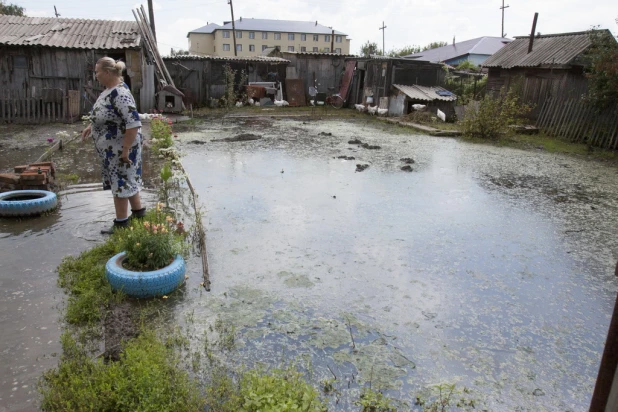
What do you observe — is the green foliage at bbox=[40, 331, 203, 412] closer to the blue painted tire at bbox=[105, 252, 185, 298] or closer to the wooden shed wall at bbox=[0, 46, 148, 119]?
the blue painted tire at bbox=[105, 252, 185, 298]

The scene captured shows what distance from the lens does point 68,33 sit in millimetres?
14742

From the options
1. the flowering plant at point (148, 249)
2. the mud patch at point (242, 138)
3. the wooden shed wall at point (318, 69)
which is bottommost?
the flowering plant at point (148, 249)

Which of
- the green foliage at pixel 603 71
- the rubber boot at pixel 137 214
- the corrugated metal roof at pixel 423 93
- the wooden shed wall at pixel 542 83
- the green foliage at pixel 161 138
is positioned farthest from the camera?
the corrugated metal roof at pixel 423 93

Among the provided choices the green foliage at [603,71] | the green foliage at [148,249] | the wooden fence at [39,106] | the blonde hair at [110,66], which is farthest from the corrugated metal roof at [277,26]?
the green foliage at [148,249]

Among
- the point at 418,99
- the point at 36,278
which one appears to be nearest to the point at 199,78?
the point at 418,99

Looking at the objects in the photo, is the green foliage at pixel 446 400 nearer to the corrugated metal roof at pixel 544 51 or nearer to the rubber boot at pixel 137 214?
the rubber boot at pixel 137 214

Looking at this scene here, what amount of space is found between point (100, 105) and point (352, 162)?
5.59m

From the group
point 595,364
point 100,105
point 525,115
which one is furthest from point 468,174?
point 525,115

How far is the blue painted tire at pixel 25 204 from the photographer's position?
191 inches

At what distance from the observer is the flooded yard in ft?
9.13

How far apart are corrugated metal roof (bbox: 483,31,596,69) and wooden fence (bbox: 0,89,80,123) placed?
1524cm

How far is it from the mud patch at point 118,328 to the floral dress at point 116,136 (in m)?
1.52

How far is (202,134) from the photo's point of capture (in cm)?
1191

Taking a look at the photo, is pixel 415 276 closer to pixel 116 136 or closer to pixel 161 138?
pixel 116 136
